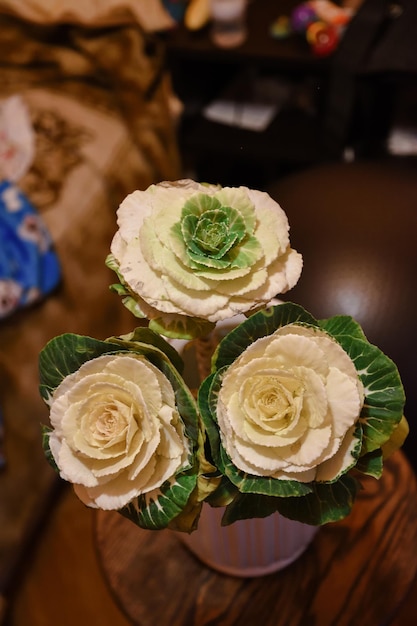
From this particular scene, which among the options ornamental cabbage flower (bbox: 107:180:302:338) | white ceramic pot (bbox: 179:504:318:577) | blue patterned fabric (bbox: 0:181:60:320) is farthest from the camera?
blue patterned fabric (bbox: 0:181:60:320)

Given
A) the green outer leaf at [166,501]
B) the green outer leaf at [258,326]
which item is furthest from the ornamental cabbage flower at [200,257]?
the green outer leaf at [166,501]

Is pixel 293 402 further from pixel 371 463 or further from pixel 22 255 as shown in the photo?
pixel 22 255

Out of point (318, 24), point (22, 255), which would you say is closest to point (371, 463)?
point (22, 255)

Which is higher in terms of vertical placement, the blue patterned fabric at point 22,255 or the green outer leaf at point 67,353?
the green outer leaf at point 67,353

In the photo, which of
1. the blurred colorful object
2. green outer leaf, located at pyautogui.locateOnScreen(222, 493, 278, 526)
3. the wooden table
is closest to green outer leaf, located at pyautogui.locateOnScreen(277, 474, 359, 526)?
green outer leaf, located at pyautogui.locateOnScreen(222, 493, 278, 526)

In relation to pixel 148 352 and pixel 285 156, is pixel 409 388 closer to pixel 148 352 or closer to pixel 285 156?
pixel 148 352

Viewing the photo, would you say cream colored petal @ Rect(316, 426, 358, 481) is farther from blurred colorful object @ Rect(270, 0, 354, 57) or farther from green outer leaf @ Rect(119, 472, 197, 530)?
blurred colorful object @ Rect(270, 0, 354, 57)

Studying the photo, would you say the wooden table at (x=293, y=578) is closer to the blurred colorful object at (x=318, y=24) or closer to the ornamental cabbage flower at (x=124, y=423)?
the ornamental cabbage flower at (x=124, y=423)
